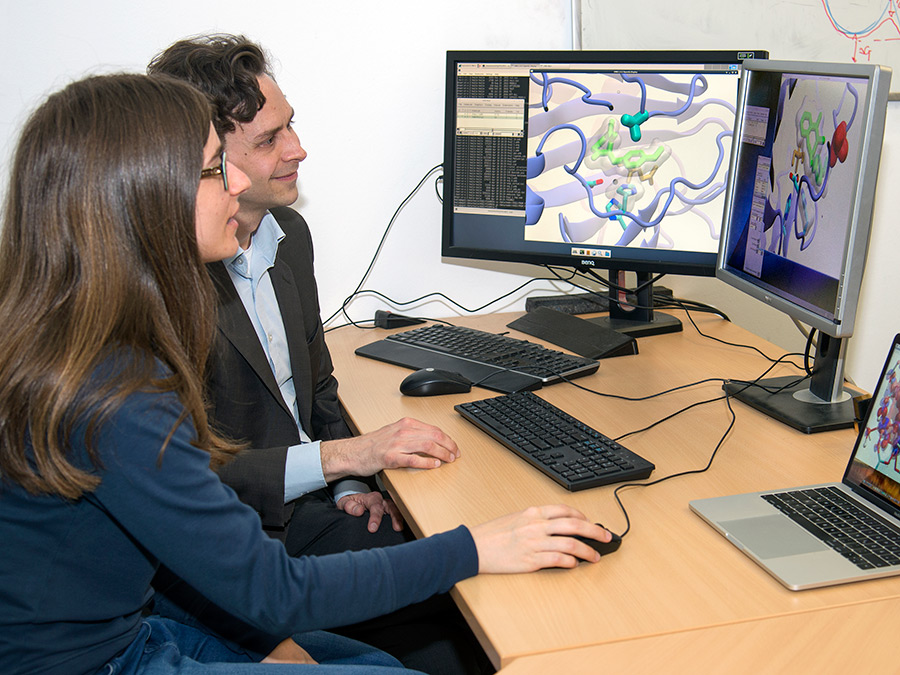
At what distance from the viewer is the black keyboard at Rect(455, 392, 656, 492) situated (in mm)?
1141

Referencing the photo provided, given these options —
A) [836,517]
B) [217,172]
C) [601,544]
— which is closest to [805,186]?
[836,517]

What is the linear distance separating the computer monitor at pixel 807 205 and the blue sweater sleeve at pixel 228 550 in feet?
2.20

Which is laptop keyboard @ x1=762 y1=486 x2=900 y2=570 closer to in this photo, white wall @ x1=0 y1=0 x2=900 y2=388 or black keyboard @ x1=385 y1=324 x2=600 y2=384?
black keyboard @ x1=385 y1=324 x2=600 y2=384

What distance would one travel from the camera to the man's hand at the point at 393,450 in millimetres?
1234

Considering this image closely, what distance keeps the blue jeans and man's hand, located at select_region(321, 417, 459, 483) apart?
0.25 m

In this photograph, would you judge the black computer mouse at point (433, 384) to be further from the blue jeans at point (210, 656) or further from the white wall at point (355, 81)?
the white wall at point (355, 81)

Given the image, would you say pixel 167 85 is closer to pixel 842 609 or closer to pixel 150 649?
pixel 150 649

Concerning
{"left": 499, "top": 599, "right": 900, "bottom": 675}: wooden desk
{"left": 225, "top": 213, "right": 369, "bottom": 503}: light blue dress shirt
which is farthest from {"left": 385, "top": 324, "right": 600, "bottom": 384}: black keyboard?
{"left": 499, "top": 599, "right": 900, "bottom": 675}: wooden desk

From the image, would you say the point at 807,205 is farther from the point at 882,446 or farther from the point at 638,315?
the point at 638,315

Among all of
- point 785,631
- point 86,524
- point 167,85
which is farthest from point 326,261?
point 785,631

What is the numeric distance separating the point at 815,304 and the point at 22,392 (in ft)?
3.56

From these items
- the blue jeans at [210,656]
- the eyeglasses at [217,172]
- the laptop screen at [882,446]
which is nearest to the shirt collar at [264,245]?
the eyeglasses at [217,172]

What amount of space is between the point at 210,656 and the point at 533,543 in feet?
1.52

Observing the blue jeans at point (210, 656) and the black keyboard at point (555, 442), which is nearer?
the blue jeans at point (210, 656)
